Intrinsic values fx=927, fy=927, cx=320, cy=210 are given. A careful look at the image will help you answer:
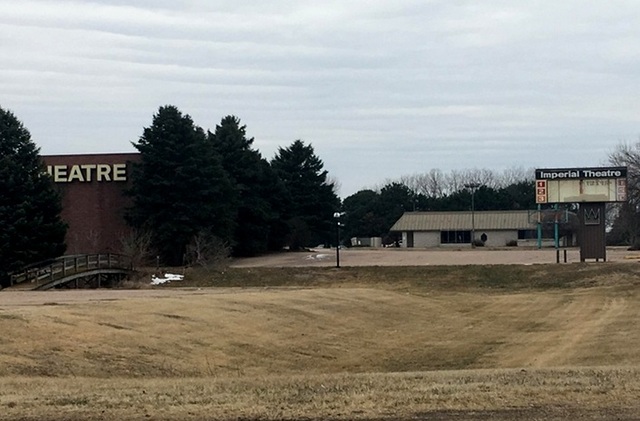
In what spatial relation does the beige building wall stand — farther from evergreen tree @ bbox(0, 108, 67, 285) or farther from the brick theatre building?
evergreen tree @ bbox(0, 108, 67, 285)

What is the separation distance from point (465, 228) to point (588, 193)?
48796 millimetres

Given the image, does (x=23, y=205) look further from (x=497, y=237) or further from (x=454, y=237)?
(x=497, y=237)

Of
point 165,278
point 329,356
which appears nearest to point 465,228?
point 165,278

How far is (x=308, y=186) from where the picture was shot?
9569 centimetres

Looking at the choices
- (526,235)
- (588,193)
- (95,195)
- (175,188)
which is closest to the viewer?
(588,193)

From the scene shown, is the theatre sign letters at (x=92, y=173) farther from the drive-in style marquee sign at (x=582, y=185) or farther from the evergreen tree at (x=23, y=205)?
the drive-in style marquee sign at (x=582, y=185)

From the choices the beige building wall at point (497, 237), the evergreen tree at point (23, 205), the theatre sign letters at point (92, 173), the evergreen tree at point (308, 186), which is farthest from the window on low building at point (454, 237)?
the evergreen tree at point (23, 205)

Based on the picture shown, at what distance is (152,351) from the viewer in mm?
21719

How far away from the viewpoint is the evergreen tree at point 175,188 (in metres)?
64.4

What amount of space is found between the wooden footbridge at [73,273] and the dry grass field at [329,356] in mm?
15316

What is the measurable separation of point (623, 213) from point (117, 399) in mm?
90811

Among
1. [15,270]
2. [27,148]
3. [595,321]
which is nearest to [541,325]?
[595,321]

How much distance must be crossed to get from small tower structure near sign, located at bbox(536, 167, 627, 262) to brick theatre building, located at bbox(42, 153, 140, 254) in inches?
1173

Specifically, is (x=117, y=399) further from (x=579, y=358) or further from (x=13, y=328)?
(x=579, y=358)
